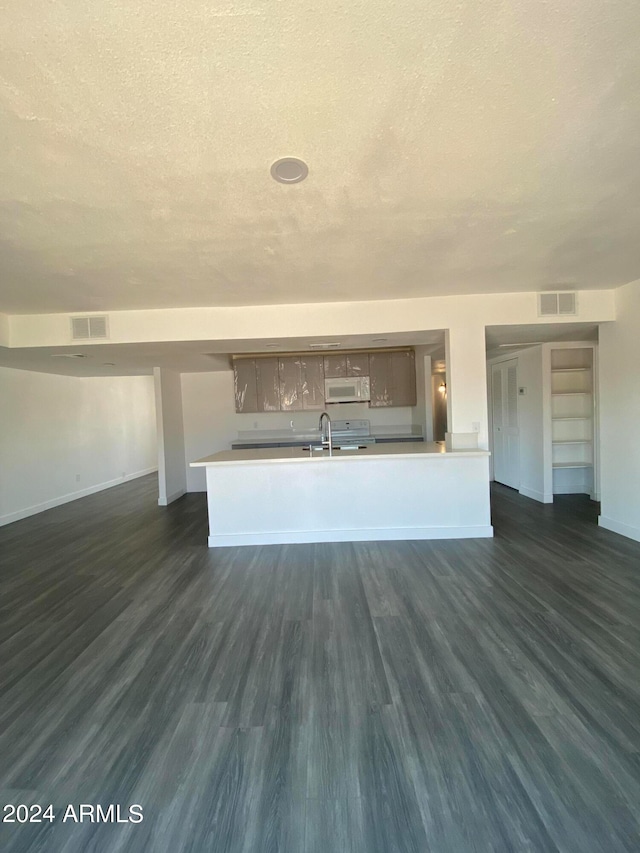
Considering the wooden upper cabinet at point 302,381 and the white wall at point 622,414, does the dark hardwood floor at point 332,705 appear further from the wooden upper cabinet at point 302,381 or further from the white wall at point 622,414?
the wooden upper cabinet at point 302,381

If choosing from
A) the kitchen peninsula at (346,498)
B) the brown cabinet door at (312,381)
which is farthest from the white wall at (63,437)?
the brown cabinet door at (312,381)

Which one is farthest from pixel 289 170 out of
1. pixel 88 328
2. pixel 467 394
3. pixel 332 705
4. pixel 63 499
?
pixel 63 499

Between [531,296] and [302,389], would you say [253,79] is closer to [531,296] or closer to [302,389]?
[531,296]

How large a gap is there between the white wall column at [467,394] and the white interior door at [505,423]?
208 cm

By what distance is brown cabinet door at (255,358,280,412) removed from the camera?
612 cm

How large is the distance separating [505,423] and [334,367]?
2.89 meters

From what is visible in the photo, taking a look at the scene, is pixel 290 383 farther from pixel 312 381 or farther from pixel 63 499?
pixel 63 499

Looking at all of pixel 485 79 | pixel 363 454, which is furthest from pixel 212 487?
pixel 485 79

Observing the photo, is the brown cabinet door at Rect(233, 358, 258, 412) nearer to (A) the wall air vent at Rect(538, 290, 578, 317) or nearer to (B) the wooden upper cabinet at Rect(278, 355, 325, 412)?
(B) the wooden upper cabinet at Rect(278, 355, 325, 412)

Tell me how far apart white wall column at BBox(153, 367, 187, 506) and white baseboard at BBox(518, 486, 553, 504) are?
5599 mm

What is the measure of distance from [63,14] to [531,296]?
393 cm

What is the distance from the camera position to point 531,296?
12.2 ft

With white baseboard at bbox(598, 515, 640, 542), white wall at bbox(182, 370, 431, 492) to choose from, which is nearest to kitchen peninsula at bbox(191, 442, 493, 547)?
white baseboard at bbox(598, 515, 640, 542)

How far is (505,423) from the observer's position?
591 cm
